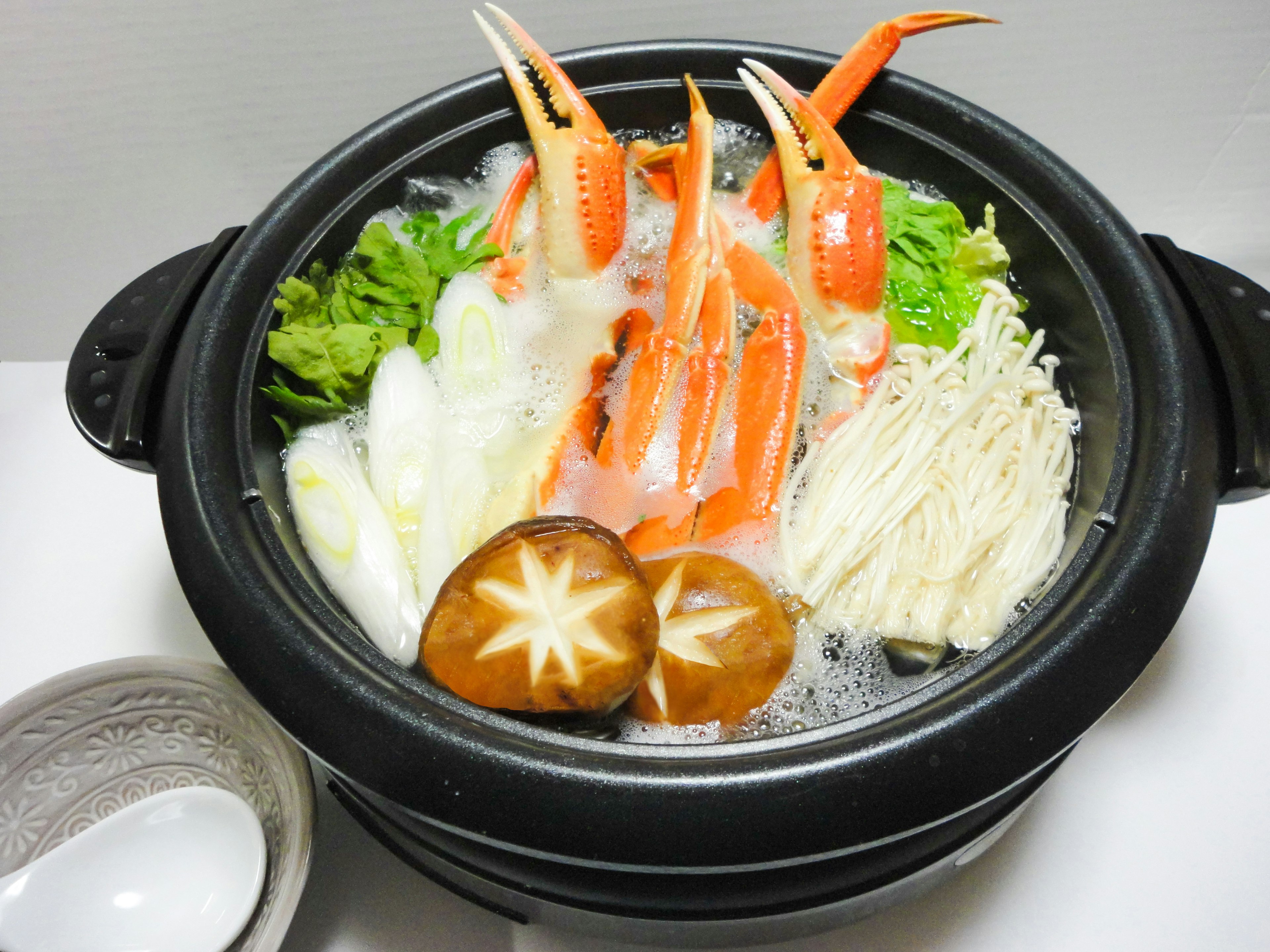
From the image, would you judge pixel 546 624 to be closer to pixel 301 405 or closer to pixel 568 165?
pixel 301 405

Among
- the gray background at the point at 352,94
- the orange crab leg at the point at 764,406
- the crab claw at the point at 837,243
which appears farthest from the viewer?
the gray background at the point at 352,94

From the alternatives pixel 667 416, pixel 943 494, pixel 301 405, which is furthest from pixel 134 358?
pixel 943 494

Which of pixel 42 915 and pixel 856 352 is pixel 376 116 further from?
pixel 42 915

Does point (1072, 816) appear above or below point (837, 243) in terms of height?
below

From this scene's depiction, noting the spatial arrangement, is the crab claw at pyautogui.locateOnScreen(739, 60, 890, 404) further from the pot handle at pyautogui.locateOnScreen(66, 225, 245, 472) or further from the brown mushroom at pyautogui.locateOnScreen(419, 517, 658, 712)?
the pot handle at pyautogui.locateOnScreen(66, 225, 245, 472)

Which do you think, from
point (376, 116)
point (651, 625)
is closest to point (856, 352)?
point (651, 625)

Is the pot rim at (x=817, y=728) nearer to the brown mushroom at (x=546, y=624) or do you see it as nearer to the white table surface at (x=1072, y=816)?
the brown mushroom at (x=546, y=624)

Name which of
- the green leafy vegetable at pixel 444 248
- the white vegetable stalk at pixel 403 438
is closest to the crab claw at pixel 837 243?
the green leafy vegetable at pixel 444 248
